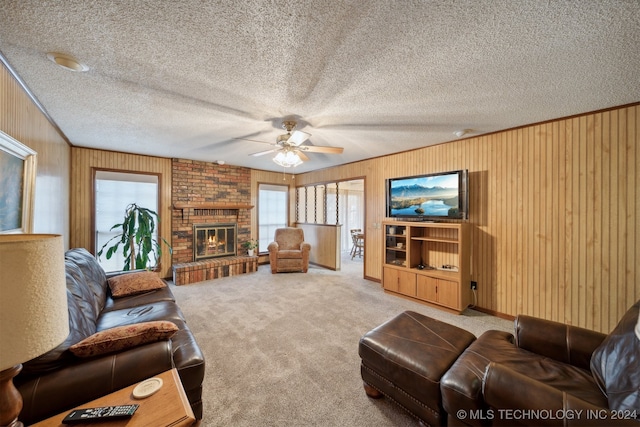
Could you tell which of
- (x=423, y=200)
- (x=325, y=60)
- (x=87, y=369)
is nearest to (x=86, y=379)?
(x=87, y=369)

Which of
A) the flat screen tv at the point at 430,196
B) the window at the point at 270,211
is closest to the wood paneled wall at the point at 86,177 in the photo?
the window at the point at 270,211

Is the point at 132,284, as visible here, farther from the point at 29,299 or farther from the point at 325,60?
the point at 325,60

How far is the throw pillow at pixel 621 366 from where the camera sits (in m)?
1.08

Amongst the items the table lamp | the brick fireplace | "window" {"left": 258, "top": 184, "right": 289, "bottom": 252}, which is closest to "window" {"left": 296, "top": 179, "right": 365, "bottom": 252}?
"window" {"left": 258, "top": 184, "right": 289, "bottom": 252}

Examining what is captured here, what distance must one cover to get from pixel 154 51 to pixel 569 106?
3.66 m

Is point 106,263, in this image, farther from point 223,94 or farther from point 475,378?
point 475,378

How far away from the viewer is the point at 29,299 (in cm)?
71

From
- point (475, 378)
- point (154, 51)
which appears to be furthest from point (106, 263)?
point (475, 378)

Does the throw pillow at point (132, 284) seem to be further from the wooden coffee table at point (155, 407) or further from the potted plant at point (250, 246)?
the potted plant at point (250, 246)

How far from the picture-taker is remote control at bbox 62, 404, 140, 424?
0.98 m

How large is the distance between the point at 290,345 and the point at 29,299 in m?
2.15

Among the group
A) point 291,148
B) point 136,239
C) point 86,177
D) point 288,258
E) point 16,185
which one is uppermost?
point 291,148

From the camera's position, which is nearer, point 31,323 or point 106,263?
point 31,323

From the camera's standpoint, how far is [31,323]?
72cm
